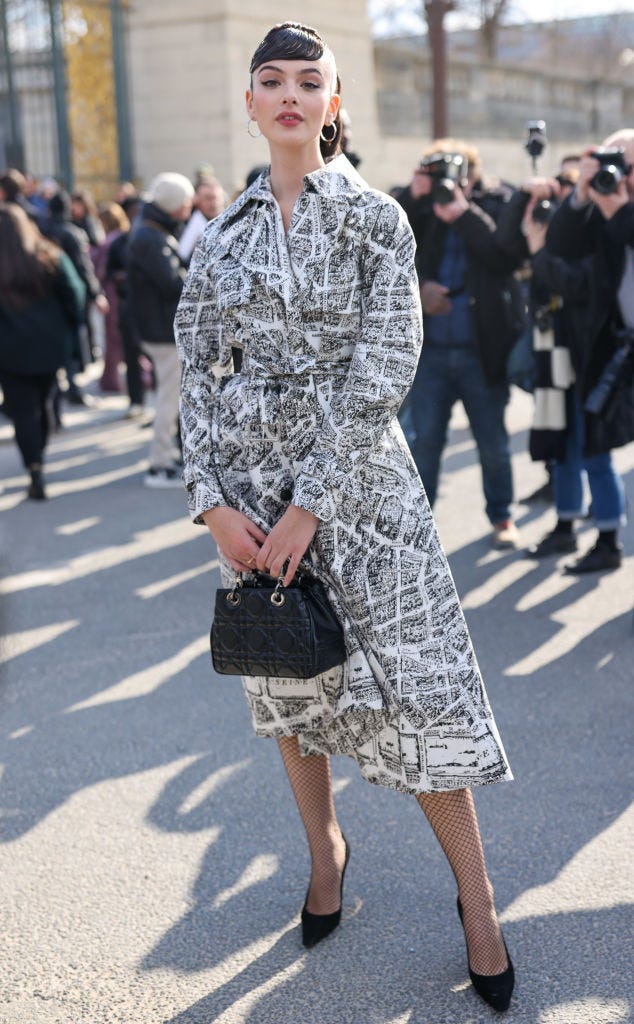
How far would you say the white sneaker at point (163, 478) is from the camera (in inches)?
333

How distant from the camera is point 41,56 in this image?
17.3 meters

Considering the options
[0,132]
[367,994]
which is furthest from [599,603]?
[0,132]

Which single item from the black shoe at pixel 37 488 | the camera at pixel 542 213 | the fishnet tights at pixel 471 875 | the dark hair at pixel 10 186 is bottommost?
the black shoe at pixel 37 488

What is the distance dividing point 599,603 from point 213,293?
3321 mm

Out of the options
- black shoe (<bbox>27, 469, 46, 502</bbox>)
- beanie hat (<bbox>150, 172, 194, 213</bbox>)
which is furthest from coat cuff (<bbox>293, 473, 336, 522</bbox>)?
beanie hat (<bbox>150, 172, 194, 213</bbox>)

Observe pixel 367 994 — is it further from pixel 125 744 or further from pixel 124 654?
pixel 124 654

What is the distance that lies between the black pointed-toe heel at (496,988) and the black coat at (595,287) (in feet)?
10.2

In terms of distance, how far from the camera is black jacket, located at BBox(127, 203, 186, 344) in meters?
8.25

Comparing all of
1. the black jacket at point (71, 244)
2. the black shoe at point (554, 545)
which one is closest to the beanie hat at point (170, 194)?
the black jacket at point (71, 244)

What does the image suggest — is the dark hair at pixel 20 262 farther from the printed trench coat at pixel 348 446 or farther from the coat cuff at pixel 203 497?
the coat cuff at pixel 203 497

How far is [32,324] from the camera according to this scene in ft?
25.8

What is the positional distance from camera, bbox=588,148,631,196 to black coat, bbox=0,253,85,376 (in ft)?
12.3

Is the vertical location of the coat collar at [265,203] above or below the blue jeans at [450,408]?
above

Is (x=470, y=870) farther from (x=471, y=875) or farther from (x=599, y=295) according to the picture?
(x=599, y=295)
